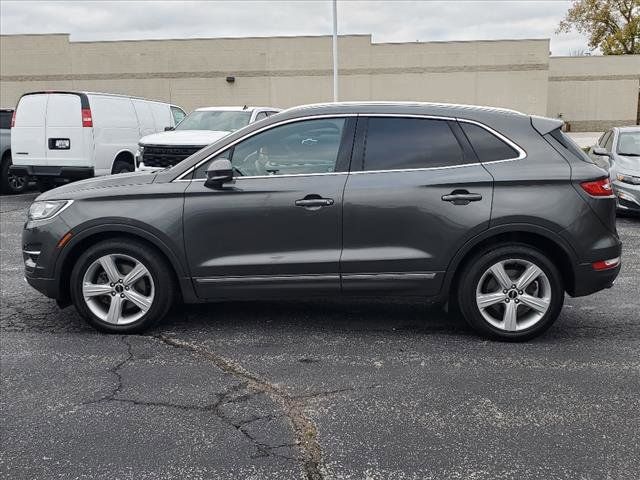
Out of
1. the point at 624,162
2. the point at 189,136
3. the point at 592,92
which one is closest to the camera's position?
the point at 624,162

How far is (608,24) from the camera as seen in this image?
154ft

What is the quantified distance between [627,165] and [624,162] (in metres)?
0.16

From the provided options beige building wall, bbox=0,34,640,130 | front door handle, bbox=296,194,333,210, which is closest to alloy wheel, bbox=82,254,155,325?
front door handle, bbox=296,194,333,210

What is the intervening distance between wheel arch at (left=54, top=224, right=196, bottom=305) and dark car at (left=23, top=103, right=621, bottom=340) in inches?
0.5

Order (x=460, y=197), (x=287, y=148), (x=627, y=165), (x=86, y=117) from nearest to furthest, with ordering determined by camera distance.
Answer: (x=460, y=197)
(x=287, y=148)
(x=627, y=165)
(x=86, y=117)

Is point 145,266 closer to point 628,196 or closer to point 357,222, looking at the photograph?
point 357,222

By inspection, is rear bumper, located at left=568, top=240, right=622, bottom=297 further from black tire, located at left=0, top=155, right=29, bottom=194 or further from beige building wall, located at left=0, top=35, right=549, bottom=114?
beige building wall, located at left=0, top=35, right=549, bottom=114

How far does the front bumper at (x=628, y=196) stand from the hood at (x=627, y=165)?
0.66ft

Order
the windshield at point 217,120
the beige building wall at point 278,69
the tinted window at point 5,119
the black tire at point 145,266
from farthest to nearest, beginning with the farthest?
the beige building wall at point 278,69
the tinted window at point 5,119
the windshield at point 217,120
the black tire at point 145,266

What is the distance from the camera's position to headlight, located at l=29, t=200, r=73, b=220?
5.01 meters

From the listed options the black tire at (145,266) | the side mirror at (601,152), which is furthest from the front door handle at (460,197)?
the side mirror at (601,152)

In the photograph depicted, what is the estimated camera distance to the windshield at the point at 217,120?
12461 mm

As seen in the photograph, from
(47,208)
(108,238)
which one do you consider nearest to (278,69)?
(47,208)

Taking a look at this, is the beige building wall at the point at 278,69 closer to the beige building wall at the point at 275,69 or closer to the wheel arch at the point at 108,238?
the beige building wall at the point at 275,69
